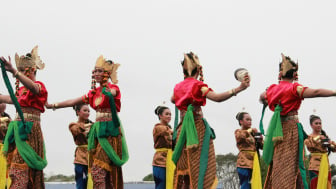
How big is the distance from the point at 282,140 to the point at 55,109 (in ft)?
9.85

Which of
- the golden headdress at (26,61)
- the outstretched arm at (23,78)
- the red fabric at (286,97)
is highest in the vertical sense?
the golden headdress at (26,61)

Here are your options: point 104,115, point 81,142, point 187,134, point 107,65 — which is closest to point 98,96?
point 104,115

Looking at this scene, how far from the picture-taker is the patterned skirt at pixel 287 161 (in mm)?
7094

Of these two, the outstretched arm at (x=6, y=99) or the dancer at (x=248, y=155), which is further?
the dancer at (x=248, y=155)

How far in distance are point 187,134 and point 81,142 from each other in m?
4.57

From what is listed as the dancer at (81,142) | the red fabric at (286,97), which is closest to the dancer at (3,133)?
the dancer at (81,142)

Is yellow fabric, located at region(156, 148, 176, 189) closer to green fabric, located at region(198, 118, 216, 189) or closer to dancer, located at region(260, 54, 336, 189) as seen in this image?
dancer, located at region(260, 54, 336, 189)

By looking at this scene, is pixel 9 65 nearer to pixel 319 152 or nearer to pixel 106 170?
pixel 106 170

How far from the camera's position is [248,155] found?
11.2 m

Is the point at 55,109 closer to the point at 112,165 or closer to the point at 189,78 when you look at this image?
the point at 112,165

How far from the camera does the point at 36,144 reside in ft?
24.5

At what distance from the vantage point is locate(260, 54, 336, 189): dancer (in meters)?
7.09

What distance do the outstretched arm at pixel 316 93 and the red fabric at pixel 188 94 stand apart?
3.80 feet

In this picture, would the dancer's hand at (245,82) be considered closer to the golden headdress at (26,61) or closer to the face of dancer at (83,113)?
the golden headdress at (26,61)
